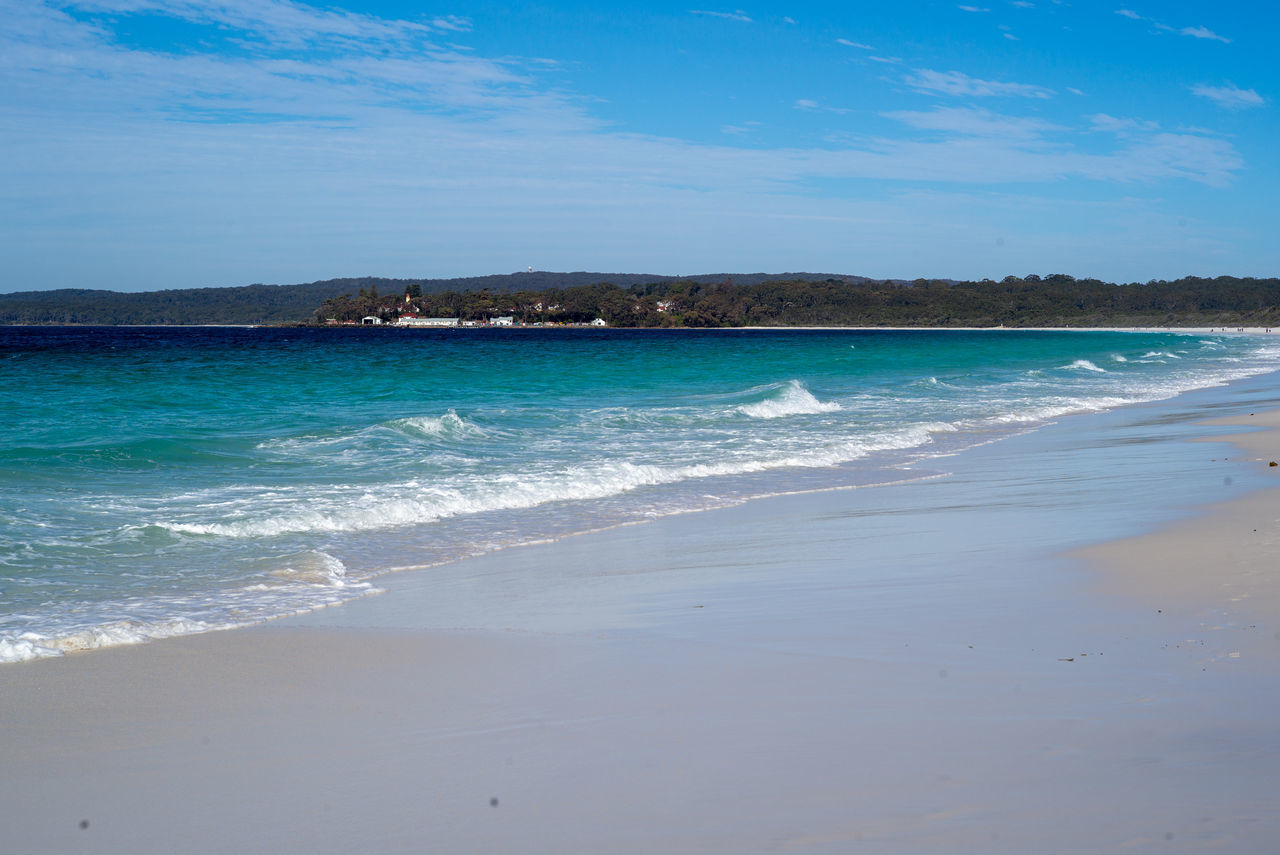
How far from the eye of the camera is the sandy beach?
309 centimetres

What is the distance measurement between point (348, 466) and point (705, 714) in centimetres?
955

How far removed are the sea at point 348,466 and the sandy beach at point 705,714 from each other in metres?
1.17

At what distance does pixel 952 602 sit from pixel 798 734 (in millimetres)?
2372

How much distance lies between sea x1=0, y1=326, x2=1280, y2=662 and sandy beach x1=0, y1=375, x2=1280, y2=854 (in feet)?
3.84

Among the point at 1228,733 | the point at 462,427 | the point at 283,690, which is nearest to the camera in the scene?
the point at 1228,733

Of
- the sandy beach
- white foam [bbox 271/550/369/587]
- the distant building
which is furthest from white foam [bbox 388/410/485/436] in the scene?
the distant building

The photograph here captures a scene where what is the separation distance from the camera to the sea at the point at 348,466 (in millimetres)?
6789

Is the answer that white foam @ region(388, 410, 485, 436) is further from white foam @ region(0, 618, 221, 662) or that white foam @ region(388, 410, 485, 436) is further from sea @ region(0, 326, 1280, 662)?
white foam @ region(0, 618, 221, 662)

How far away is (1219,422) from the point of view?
1811 centimetres

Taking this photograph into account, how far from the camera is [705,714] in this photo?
4.03 metres

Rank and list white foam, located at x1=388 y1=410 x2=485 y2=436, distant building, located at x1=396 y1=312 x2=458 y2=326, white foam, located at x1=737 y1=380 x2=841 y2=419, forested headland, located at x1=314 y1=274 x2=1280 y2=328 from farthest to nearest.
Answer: forested headland, located at x1=314 y1=274 x2=1280 y2=328
distant building, located at x1=396 y1=312 x2=458 y2=326
white foam, located at x1=737 y1=380 x2=841 y2=419
white foam, located at x1=388 y1=410 x2=485 y2=436

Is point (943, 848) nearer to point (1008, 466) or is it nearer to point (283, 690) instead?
point (283, 690)

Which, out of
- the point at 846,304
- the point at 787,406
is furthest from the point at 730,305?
the point at 787,406

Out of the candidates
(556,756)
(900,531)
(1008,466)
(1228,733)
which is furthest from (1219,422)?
(556,756)
